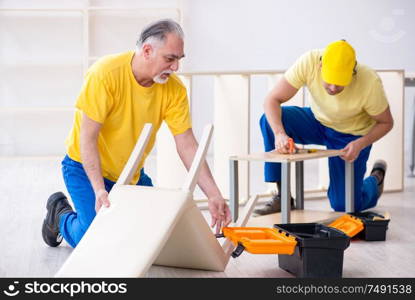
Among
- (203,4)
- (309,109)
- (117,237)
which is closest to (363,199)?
(309,109)

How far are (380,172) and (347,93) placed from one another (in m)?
0.86

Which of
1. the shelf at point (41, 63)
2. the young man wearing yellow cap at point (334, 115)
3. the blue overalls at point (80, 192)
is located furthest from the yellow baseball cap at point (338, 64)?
Result: the shelf at point (41, 63)

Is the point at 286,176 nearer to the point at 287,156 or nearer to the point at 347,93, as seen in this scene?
the point at 287,156

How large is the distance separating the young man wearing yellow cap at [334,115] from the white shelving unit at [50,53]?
137 inches

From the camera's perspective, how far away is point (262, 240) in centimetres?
241

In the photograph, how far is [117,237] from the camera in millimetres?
2102

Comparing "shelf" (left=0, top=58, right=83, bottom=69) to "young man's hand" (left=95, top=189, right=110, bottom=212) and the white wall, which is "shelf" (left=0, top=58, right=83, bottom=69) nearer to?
the white wall

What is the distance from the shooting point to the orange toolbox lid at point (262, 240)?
7.71 ft

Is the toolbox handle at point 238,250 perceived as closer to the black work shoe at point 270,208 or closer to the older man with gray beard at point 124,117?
the older man with gray beard at point 124,117

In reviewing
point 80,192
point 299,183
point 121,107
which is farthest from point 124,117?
point 299,183

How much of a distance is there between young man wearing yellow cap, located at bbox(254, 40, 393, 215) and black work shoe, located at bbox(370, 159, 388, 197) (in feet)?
0.47

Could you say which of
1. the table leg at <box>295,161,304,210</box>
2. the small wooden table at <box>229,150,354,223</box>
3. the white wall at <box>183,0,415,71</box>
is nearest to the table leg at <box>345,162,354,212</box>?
the small wooden table at <box>229,150,354,223</box>

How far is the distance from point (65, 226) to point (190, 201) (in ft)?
2.90

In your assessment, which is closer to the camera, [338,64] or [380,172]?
[338,64]
